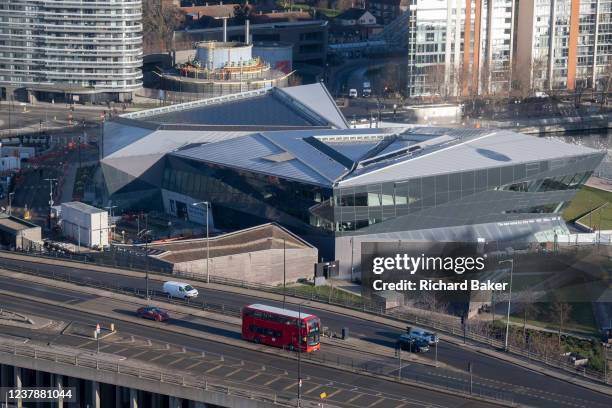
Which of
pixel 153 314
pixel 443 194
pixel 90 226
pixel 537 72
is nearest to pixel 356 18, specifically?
pixel 537 72

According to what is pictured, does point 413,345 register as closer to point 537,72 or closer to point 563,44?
point 537,72

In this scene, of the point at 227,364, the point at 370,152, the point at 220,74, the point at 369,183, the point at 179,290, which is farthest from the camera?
the point at 220,74

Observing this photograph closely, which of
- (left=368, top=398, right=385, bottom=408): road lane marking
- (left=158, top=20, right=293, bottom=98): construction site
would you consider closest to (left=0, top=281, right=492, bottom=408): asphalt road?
(left=368, top=398, right=385, bottom=408): road lane marking

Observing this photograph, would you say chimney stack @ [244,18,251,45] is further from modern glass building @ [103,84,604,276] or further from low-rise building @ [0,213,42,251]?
low-rise building @ [0,213,42,251]

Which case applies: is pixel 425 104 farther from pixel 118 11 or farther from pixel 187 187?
pixel 187 187

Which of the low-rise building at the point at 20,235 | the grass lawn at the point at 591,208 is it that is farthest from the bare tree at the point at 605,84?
the low-rise building at the point at 20,235

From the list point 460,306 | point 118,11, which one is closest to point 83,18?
point 118,11

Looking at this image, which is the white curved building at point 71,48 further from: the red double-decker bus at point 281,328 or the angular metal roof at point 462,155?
the red double-decker bus at point 281,328
